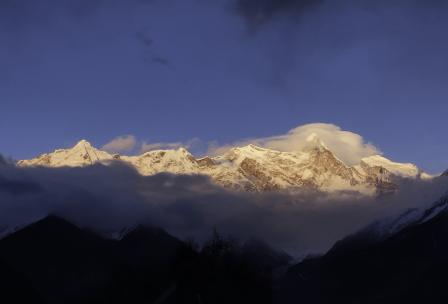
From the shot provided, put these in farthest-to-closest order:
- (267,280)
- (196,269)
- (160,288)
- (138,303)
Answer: (138,303), (160,288), (267,280), (196,269)

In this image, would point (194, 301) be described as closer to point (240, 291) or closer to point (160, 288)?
point (240, 291)

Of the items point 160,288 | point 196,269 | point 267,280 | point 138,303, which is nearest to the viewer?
point 196,269

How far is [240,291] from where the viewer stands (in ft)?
398

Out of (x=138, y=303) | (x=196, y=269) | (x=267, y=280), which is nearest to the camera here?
(x=196, y=269)

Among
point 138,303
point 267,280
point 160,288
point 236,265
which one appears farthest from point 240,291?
point 138,303

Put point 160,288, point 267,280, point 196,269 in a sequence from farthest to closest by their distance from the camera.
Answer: point 160,288 < point 267,280 < point 196,269

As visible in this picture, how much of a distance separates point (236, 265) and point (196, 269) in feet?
17.9

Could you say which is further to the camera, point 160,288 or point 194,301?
point 160,288

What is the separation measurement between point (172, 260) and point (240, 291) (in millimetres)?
10449

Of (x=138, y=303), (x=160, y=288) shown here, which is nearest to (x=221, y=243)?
(x=160, y=288)

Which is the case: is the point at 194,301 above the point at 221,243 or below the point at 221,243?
below

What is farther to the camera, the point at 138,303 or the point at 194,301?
the point at 138,303

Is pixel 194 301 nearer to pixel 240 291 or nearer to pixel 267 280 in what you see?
pixel 240 291

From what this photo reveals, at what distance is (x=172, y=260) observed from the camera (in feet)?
410
